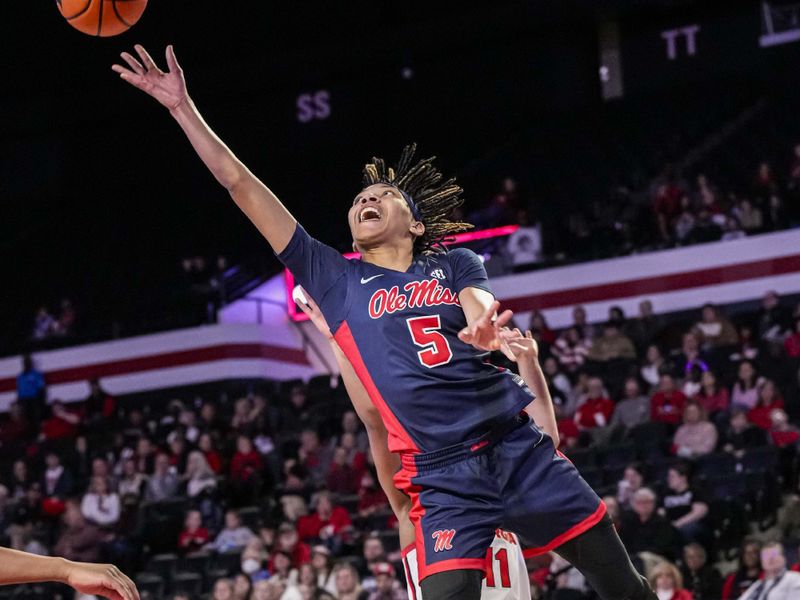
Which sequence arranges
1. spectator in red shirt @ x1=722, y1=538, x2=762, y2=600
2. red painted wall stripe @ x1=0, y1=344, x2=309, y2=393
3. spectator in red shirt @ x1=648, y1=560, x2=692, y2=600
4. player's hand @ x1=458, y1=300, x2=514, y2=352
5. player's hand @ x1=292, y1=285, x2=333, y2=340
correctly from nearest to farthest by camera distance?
player's hand @ x1=458, y1=300, x2=514, y2=352, player's hand @ x1=292, y1=285, x2=333, y2=340, spectator in red shirt @ x1=648, y1=560, x2=692, y2=600, spectator in red shirt @ x1=722, y1=538, x2=762, y2=600, red painted wall stripe @ x1=0, y1=344, x2=309, y2=393

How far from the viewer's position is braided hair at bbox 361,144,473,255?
567 centimetres

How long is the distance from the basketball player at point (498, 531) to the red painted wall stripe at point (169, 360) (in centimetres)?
1476

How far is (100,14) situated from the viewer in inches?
238

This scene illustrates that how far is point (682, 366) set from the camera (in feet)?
46.4

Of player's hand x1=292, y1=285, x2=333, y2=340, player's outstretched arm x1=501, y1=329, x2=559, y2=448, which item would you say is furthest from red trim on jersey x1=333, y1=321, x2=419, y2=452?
player's outstretched arm x1=501, y1=329, x2=559, y2=448

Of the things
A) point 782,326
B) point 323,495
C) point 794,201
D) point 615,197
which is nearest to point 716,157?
point 615,197

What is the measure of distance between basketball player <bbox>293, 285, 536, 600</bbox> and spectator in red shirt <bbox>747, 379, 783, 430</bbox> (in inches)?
293

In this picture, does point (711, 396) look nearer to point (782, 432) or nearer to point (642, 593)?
point (782, 432)

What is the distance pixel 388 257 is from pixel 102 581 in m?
1.96

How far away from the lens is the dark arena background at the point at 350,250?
12477 mm

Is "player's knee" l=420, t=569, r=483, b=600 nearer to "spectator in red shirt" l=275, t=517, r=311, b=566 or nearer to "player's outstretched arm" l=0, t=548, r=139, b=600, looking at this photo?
"player's outstretched arm" l=0, t=548, r=139, b=600

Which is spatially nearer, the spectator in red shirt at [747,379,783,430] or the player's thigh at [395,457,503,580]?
the player's thigh at [395,457,503,580]

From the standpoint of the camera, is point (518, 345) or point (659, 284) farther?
point (659, 284)

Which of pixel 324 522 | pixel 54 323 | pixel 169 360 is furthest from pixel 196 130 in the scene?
pixel 54 323
